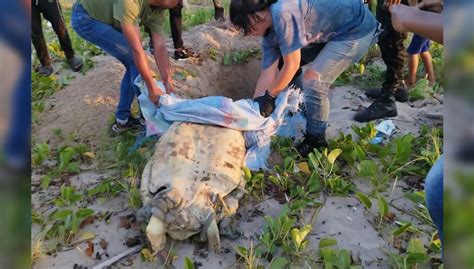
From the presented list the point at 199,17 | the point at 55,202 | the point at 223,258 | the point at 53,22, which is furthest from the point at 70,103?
the point at 199,17

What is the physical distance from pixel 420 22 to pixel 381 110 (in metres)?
2.31

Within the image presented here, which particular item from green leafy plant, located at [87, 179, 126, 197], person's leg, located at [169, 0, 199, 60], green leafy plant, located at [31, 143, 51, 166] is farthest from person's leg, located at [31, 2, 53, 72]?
green leafy plant, located at [87, 179, 126, 197]

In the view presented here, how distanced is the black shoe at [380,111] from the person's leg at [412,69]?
0.57 metres

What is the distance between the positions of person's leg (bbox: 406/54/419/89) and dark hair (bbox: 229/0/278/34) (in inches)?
69.8

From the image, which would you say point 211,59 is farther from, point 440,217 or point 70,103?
point 440,217

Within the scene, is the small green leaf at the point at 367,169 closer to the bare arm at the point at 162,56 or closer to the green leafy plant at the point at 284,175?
the green leafy plant at the point at 284,175

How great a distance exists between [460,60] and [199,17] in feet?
17.8

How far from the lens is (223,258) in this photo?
7.28 ft

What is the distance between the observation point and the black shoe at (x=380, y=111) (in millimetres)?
3275

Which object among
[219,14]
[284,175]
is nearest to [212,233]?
[284,175]

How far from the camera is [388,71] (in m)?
3.25

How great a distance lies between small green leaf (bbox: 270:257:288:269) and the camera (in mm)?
2081

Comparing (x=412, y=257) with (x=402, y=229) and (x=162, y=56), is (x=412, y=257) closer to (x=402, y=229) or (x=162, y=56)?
(x=402, y=229)

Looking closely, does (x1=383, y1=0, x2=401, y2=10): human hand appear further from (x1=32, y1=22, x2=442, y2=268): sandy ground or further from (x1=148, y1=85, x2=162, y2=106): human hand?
(x1=148, y1=85, x2=162, y2=106): human hand
